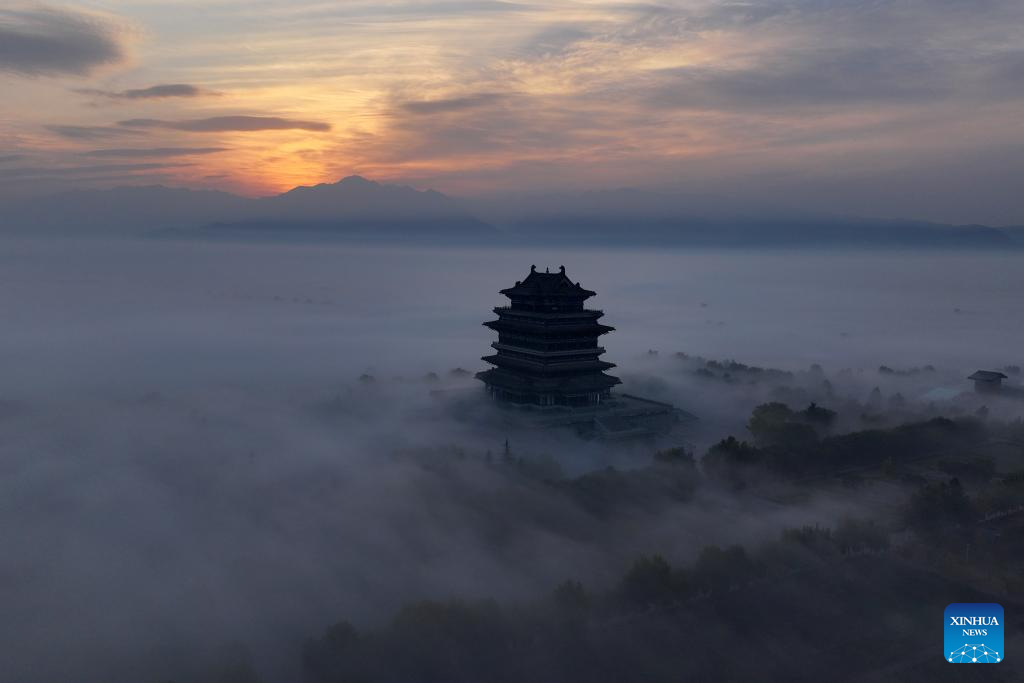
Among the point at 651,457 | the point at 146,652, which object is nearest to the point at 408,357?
the point at 651,457

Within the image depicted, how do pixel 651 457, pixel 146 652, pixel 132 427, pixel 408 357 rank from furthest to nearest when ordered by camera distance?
pixel 408 357 < pixel 132 427 < pixel 651 457 < pixel 146 652

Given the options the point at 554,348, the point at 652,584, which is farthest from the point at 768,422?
the point at 652,584

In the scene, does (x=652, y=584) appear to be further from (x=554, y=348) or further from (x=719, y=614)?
(x=554, y=348)

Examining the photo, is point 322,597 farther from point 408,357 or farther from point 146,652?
point 408,357

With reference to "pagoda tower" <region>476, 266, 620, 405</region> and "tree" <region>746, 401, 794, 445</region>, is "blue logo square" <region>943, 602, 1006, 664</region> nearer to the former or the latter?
"tree" <region>746, 401, 794, 445</region>

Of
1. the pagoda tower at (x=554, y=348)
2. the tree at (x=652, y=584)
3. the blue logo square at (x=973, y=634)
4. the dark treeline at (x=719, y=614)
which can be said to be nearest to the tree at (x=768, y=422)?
the pagoda tower at (x=554, y=348)
